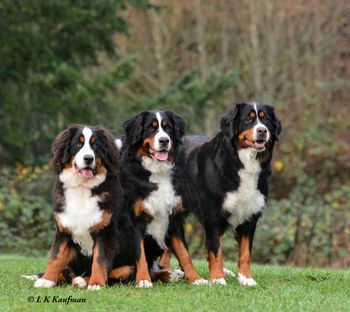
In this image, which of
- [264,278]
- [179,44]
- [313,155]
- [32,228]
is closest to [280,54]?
[179,44]

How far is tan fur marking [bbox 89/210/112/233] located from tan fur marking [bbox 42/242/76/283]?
342 mm

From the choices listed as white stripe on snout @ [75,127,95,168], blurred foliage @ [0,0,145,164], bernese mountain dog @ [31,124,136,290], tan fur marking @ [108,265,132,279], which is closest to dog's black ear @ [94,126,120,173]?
bernese mountain dog @ [31,124,136,290]

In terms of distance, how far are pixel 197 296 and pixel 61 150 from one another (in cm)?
202

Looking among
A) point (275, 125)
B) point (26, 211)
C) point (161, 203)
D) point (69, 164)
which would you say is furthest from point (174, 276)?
point (26, 211)

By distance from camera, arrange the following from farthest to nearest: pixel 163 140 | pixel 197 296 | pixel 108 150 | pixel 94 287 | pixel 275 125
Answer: pixel 275 125 → pixel 163 140 → pixel 108 150 → pixel 94 287 → pixel 197 296

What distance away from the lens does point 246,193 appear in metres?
8.20

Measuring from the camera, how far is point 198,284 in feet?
26.2

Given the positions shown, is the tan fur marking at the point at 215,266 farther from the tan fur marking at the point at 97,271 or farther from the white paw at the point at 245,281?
the tan fur marking at the point at 97,271

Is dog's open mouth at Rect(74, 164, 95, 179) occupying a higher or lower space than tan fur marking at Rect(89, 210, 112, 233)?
higher

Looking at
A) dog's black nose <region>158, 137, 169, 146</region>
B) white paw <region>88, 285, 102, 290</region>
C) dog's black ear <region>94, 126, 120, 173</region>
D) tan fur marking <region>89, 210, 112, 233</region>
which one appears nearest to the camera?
white paw <region>88, 285, 102, 290</region>

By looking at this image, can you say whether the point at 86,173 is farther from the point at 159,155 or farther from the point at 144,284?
the point at 144,284

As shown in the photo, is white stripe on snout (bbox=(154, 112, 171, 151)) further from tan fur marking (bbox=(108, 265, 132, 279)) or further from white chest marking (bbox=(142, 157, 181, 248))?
tan fur marking (bbox=(108, 265, 132, 279))

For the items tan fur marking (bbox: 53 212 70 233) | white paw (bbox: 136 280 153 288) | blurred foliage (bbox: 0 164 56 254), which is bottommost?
blurred foliage (bbox: 0 164 56 254)

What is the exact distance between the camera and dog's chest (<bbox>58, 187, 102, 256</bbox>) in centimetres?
763
